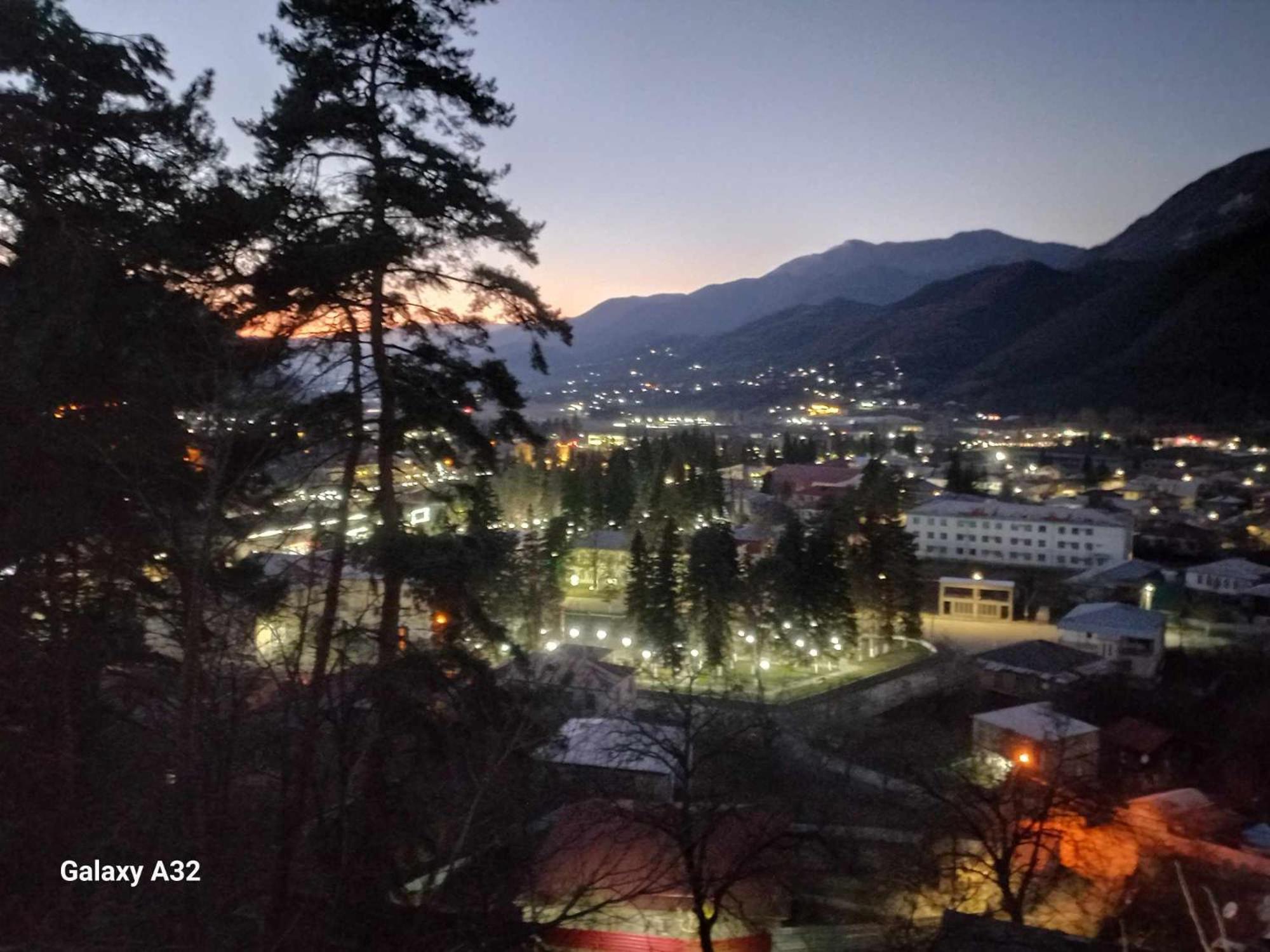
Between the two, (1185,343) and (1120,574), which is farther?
(1185,343)

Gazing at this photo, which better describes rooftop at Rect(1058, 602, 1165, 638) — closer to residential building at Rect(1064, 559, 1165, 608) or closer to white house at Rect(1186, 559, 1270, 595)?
residential building at Rect(1064, 559, 1165, 608)

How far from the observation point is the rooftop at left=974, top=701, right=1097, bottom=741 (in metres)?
9.91

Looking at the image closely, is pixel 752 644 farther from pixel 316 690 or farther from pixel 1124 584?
pixel 316 690

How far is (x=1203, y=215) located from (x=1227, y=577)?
43.8m

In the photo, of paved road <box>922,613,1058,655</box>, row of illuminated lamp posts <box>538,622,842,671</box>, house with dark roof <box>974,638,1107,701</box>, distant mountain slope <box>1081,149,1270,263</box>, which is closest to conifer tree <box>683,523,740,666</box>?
row of illuminated lamp posts <box>538,622,842,671</box>

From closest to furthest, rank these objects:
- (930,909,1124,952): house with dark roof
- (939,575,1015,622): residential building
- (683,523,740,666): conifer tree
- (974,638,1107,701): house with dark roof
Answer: (930,909,1124,952): house with dark roof
(974,638,1107,701): house with dark roof
(683,523,740,666): conifer tree
(939,575,1015,622): residential building

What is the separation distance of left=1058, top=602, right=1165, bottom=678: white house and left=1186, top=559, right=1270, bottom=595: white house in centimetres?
319

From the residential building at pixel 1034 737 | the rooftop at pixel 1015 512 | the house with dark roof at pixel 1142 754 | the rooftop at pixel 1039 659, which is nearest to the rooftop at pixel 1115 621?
the rooftop at pixel 1039 659

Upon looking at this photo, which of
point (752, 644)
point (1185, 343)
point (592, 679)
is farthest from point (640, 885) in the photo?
point (1185, 343)

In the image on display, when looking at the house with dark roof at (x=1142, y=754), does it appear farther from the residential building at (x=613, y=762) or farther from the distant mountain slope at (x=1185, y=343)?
the distant mountain slope at (x=1185, y=343)

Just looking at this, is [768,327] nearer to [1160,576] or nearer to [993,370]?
[993,370]

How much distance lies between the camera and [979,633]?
17812 millimetres

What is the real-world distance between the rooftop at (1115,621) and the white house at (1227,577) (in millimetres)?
3055

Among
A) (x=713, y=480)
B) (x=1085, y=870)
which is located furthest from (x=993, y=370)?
(x=1085, y=870)
